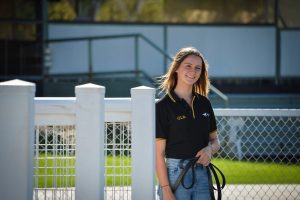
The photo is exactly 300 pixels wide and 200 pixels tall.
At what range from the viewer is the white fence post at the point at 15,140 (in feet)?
12.9

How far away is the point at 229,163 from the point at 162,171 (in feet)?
14.1

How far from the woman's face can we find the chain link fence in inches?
21.1

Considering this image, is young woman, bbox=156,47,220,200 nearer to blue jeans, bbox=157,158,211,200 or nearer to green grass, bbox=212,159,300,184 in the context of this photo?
blue jeans, bbox=157,158,211,200

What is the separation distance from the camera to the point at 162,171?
188 inches

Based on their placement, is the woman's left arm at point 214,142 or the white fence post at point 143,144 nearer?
the white fence post at point 143,144

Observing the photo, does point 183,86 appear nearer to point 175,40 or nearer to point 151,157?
point 151,157

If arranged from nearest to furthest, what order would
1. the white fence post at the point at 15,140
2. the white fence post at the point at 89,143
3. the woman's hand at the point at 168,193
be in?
the white fence post at the point at 15,140 → the white fence post at the point at 89,143 → the woman's hand at the point at 168,193

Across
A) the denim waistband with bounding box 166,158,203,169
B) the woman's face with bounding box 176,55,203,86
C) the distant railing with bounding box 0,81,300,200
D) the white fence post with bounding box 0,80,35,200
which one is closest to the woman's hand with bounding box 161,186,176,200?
the denim waistband with bounding box 166,158,203,169

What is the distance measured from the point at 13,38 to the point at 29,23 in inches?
19.1

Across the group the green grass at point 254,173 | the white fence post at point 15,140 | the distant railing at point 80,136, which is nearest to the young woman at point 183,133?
the distant railing at point 80,136

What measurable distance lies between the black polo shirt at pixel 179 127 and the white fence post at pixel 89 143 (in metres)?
0.67

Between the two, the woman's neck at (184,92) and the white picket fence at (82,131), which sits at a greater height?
the woman's neck at (184,92)

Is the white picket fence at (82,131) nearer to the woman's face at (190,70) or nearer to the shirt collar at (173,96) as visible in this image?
the shirt collar at (173,96)

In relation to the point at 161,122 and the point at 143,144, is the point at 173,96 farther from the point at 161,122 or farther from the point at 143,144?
the point at 143,144
